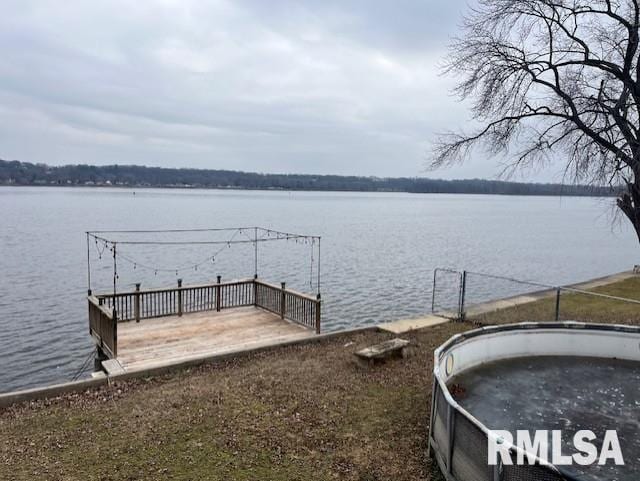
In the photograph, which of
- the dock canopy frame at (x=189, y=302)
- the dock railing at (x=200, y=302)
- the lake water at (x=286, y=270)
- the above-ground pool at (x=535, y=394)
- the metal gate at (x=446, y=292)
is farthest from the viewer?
the metal gate at (x=446, y=292)

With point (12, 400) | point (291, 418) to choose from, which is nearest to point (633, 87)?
point (291, 418)

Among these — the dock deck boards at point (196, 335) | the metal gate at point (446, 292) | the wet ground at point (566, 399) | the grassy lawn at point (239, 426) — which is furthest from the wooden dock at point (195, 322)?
the metal gate at point (446, 292)

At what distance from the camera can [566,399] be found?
276 inches

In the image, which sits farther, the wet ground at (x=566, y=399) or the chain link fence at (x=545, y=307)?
the chain link fence at (x=545, y=307)

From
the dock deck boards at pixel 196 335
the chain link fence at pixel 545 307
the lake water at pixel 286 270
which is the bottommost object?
the lake water at pixel 286 270

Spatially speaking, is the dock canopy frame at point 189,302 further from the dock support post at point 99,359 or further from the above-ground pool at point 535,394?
the above-ground pool at point 535,394

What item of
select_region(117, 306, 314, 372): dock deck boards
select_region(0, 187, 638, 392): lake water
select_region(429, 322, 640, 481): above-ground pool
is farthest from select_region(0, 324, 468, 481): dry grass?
select_region(0, 187, 638, 392): lake water

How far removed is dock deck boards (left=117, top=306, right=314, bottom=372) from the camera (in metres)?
10.6

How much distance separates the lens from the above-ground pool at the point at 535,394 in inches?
184

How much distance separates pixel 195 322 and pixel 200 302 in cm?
168

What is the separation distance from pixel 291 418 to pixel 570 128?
1169 cm

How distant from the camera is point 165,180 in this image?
11344cm

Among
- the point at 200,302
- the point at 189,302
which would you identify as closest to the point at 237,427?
the point at 189,302

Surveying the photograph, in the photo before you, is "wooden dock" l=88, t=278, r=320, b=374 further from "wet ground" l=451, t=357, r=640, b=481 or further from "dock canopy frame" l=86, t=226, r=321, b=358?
"wet ground" l=451, t=357, r=640, b=481
